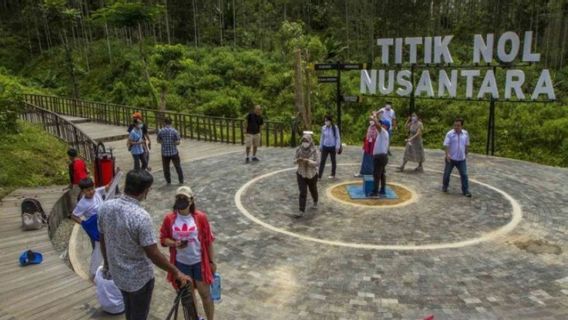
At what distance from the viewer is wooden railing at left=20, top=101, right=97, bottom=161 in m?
14.0

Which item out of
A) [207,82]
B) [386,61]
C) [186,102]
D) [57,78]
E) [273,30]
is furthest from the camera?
[273,30]

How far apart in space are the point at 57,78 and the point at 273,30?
20195 millimetres

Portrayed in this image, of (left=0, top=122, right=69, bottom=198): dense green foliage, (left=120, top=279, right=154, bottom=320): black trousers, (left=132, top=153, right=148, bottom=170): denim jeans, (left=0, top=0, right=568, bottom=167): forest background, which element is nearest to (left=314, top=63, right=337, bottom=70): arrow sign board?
(left=0, top=0, right=568, bottom=167): forest background

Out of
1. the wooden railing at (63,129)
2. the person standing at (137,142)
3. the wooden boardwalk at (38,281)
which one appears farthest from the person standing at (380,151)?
the wooden railing at (63,129)

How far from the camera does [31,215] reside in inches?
336

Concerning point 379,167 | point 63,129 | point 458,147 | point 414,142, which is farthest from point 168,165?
point 458,147

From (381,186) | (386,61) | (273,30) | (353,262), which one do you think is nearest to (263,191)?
(381,186)

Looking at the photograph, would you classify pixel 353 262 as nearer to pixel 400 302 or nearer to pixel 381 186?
pixel 400 302

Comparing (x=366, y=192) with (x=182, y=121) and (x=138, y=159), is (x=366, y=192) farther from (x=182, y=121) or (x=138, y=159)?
(x=182, y=121)

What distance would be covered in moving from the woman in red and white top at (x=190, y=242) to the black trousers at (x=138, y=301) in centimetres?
→ 83

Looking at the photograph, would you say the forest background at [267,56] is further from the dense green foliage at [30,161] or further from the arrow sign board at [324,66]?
the arrow sign board at [324,66]

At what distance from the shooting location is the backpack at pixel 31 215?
8.45 m

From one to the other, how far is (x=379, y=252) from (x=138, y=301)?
4.75 metres

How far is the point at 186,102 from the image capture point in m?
31.7
